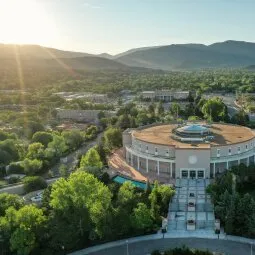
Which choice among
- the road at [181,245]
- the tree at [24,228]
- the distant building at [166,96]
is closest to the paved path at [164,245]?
the road at [181,245]

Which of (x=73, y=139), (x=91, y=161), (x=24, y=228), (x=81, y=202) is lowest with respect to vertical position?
(x=73, y=139)

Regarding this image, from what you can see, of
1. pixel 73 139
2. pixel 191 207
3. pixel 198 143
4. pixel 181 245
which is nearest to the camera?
pixel 181 245

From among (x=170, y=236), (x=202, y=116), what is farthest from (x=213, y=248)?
(x=202, y=116)

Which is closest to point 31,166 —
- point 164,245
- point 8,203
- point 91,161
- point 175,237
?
point 91,161

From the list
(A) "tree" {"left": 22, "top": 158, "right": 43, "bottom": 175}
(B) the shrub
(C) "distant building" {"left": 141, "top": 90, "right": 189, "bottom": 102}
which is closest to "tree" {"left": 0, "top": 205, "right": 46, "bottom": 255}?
(B) the shrub

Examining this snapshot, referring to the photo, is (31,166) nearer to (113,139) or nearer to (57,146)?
(57,146)

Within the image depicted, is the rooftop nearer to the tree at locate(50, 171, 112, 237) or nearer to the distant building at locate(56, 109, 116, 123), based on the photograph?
the tree at locate(50, 171, 112, 237)

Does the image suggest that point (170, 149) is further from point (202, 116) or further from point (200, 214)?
point (202, 116)

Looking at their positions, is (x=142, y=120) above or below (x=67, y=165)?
above
